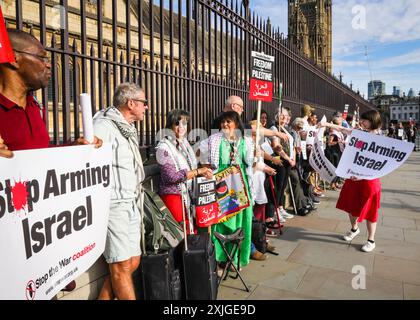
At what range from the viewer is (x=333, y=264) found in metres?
4.48

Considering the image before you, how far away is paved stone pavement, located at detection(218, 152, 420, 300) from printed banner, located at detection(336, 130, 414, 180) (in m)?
1.10

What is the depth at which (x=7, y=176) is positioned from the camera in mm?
1614

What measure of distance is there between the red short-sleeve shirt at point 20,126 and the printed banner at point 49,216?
25cm

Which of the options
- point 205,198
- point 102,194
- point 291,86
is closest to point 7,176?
point 102,194

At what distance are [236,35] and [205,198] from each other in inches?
138

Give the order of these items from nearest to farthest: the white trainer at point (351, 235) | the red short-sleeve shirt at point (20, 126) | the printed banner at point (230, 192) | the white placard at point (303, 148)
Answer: the red short-sleeve shirt at point (20, 126), the printed banner at point (230, 192), the white trainer at point (351, 235), the white placard at point (303, 148)

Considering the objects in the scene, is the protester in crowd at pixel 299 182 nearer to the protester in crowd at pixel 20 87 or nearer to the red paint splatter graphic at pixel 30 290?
the protester in crowd at pixel 20 87

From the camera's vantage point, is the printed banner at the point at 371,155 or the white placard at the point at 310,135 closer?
the printed banner at the point at 371,155

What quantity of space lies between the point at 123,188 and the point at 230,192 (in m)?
1.75

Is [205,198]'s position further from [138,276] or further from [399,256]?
[399,256]

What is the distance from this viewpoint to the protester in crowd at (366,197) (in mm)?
4945

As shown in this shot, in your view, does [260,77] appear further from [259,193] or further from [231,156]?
[259,193]

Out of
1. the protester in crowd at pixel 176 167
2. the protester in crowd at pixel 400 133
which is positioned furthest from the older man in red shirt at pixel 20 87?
the protester in crowd at pixel 400 133
